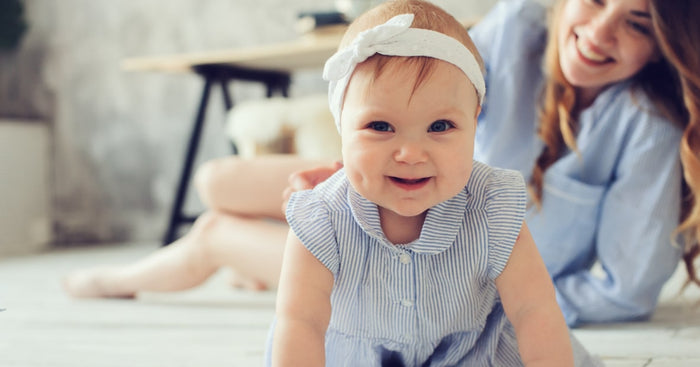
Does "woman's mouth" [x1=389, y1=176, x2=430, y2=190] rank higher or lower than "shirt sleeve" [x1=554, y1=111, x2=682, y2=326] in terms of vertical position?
higher

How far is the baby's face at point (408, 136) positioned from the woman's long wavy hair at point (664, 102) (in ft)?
1.80

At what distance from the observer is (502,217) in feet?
2.06

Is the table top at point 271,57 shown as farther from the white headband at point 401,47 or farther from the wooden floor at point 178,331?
the white headband at point 401,47

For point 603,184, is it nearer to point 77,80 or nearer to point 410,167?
point 410,167

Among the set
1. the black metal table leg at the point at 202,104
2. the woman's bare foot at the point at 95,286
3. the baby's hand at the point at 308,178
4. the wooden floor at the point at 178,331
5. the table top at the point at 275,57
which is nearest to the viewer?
the baby's hand at the point at 308,178

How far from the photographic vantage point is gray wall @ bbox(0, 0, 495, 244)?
8.21 feet

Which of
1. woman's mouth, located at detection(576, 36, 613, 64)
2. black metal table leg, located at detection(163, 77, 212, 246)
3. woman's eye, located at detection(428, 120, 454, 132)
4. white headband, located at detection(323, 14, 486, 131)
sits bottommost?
black metal table leg, located at detection(163, 77, 212, 246)

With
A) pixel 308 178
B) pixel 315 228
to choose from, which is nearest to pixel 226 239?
pixel 308 178

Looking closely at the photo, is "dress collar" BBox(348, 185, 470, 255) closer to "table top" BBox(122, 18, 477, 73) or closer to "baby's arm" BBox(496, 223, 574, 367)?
"baby's arm" BBox(496, 223, 574, 367)

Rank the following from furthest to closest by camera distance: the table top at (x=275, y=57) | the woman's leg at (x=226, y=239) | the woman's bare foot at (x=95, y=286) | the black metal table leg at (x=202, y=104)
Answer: the black metal table leg at (x=202, y=104), the table top at (x=275, y=57), the woman's bare foot at (x=95, y=286), the woman's leg at (x=226, y=239)

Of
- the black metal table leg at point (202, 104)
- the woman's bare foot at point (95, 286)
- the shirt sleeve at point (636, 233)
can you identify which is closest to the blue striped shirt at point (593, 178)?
the shirt sleeve at point (636, 233)

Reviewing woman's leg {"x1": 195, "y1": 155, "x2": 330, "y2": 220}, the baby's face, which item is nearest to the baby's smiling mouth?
the baby's face

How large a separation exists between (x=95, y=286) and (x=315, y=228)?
2.97ft

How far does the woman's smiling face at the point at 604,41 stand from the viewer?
99 centimetres
